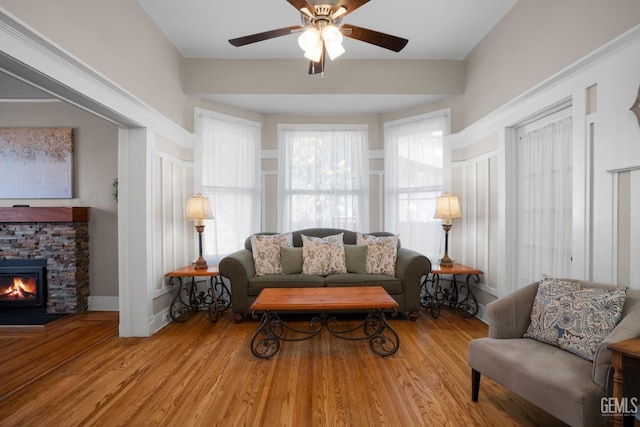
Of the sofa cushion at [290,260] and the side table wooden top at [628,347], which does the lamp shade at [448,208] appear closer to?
the sofa cushion at [290,260]

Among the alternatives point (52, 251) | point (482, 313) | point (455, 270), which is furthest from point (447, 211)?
point (52, 251)

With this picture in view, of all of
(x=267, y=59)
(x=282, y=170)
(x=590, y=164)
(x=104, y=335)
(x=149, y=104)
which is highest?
(x=267, y=59)

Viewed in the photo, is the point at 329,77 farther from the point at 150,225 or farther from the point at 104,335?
the point at 104,335

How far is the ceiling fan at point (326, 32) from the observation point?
6.57 ft

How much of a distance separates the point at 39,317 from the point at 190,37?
12.4 feet

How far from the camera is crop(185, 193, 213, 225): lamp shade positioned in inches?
143

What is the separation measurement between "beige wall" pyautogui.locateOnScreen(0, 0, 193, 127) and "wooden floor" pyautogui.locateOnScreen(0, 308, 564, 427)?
2.38 m

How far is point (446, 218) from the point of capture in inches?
146

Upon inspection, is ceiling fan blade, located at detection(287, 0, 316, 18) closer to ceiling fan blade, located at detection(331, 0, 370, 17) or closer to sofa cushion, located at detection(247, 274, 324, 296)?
ceiling fan blade, located at detection(331, 0, 370, 17)

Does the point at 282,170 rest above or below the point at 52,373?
above

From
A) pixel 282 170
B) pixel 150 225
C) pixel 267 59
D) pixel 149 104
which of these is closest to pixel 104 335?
pixel 150 225

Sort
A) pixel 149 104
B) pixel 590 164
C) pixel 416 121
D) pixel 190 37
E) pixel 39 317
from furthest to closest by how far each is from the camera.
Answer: pixel 416 121 → pixel 39 317 → pixel 190 37 → pixel 149 104 → pixel 590 164

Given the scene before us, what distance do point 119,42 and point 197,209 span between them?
69.3 inches

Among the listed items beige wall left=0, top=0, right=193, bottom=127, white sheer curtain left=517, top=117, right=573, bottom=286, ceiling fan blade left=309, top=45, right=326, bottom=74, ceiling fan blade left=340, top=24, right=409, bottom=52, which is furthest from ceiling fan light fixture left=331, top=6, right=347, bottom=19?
white sheer curtain left=517, top=117, right=573, bottom=286
